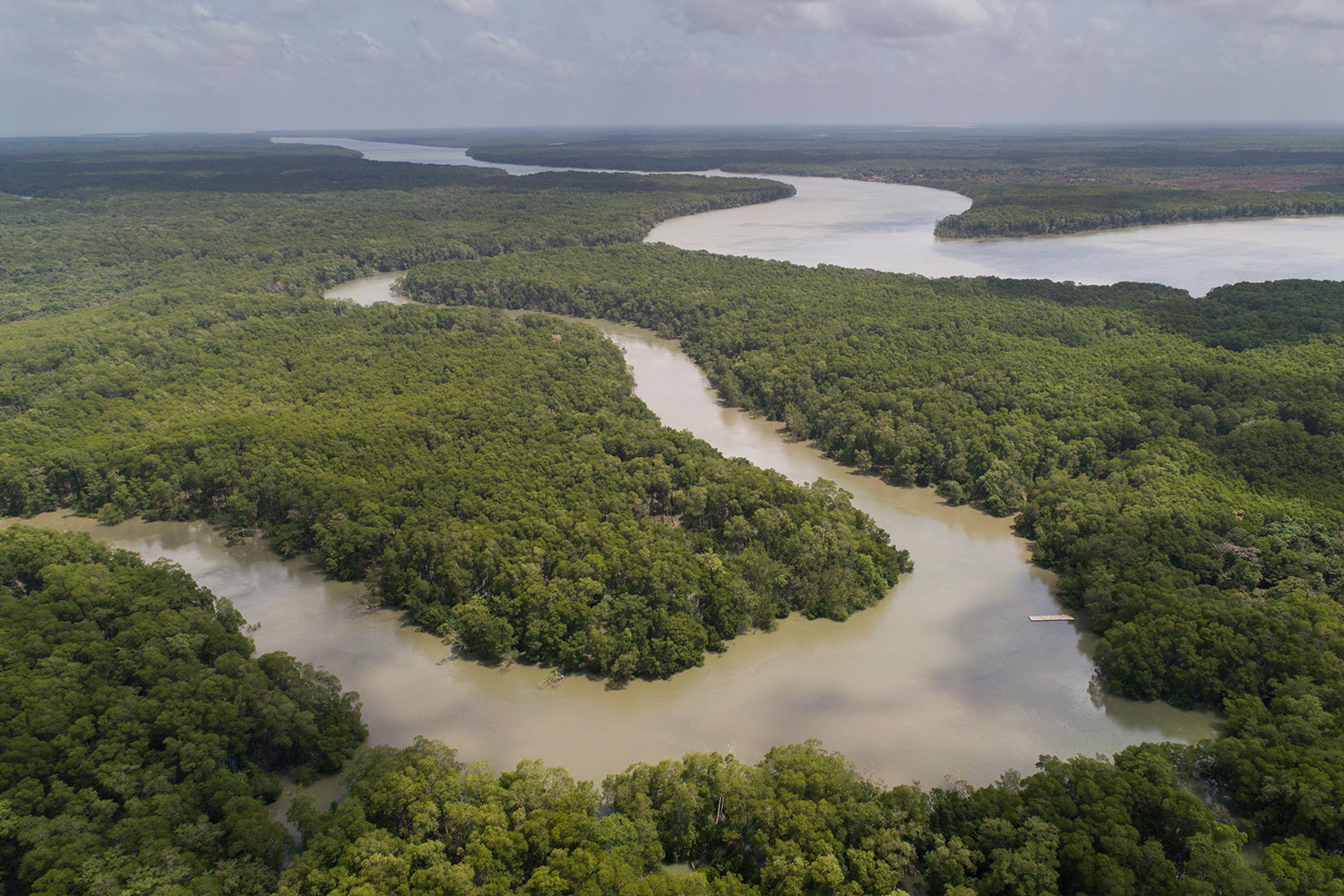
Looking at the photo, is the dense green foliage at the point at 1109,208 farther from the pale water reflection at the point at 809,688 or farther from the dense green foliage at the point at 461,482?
the pale water reflection at the point at 809,688

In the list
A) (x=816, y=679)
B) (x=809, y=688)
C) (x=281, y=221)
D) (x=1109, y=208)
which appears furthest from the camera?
(x=1109, y=208)

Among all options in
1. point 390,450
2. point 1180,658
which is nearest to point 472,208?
point 390,450

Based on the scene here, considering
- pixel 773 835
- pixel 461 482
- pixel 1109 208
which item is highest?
pixel 1109 208

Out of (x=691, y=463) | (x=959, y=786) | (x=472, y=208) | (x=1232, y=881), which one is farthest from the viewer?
(x=472, y=208)

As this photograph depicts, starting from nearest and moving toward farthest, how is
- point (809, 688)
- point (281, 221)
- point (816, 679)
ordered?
point (809, 688), point (816, 679), point (281, 221)

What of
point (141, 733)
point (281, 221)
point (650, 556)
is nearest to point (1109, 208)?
point (650, 556)

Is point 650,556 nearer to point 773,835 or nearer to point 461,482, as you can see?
point 461,482

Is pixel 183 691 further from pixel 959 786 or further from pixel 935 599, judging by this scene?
pixel 935 599
